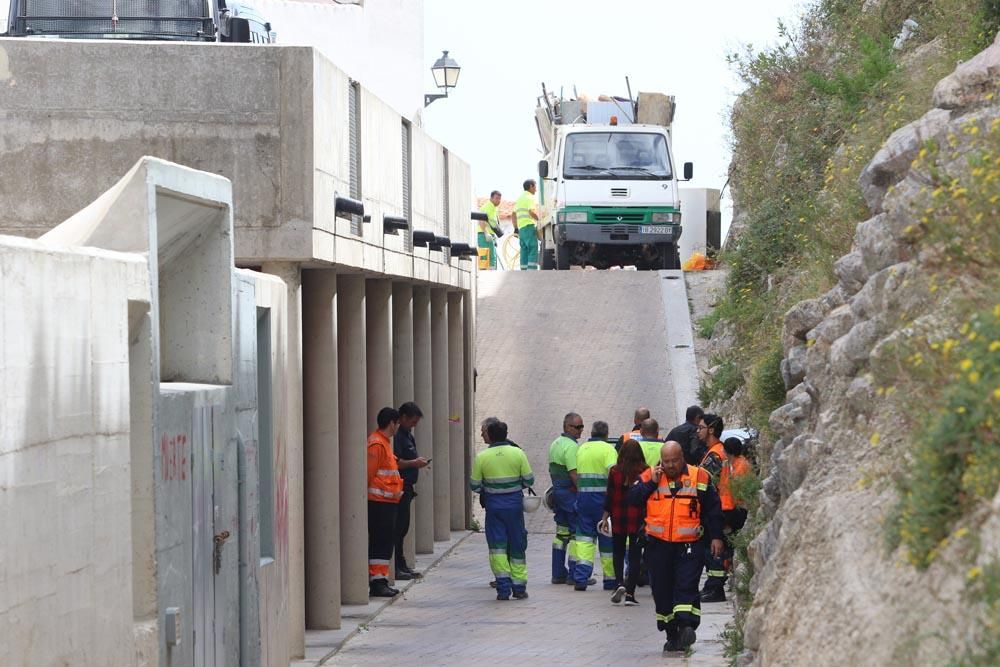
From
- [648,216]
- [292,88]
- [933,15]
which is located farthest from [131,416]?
[648,216]

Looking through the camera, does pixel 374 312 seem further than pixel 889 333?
Yes

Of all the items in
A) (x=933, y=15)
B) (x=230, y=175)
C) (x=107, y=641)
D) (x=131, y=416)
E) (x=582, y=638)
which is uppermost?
(x=933, y=15)

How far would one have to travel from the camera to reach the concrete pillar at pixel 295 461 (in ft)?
44.9

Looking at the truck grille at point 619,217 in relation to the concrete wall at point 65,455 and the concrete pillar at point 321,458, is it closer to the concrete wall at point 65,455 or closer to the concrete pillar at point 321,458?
the concrete pillar at point 321,458

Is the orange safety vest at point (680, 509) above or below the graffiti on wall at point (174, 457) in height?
below

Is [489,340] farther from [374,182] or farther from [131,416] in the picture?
[131,416]

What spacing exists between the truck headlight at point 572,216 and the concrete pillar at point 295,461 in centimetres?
1874

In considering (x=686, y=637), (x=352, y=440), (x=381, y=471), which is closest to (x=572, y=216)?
(x=381, y=471)

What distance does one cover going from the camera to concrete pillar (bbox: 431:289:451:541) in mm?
21719

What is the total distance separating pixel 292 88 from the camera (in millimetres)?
13203

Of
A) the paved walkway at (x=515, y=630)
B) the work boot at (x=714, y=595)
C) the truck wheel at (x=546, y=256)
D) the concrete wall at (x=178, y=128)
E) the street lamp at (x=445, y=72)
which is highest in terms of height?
the street lamp at (x=445, y=72)

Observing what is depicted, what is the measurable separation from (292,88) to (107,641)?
6231mm

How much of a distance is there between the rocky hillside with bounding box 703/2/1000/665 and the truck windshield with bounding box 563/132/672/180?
17303mm

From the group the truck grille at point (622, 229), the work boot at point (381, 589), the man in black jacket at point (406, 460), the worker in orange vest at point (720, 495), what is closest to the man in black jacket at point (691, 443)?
the worker in orange vest at point (720, 495)
